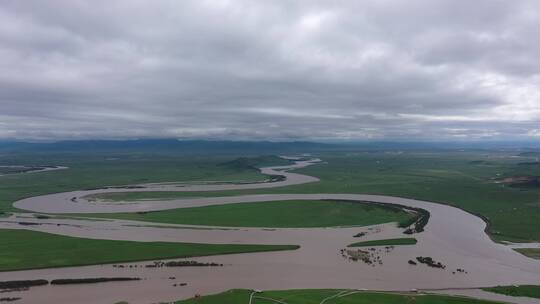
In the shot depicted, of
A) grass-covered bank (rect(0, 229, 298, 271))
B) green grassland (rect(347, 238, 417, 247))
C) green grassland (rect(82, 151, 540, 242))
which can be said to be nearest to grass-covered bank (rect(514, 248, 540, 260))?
green grassland (rect(82, 151, 540, 242))

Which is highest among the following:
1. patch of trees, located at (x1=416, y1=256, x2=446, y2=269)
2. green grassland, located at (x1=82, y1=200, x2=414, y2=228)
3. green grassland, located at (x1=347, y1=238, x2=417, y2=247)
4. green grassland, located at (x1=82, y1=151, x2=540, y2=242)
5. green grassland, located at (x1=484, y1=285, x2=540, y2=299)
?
green grassland, located at (x1=82, y1=151, x2=540, y2=242)

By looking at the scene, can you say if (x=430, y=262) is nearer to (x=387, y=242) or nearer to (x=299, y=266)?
(x=387, y=242)

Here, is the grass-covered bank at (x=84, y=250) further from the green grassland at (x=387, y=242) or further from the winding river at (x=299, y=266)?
the green grassland at (x=387, y=242)

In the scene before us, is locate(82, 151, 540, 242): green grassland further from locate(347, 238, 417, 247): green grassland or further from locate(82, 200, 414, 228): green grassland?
locate(82, 200, 414, 228): green grassland

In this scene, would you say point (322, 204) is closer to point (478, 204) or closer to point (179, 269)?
point (478, 204)

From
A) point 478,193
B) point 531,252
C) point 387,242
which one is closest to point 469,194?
point 478,193

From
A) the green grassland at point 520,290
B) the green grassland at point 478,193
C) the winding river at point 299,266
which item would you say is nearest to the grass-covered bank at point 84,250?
the winding river at point 299,266
